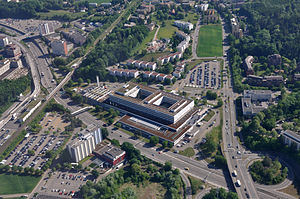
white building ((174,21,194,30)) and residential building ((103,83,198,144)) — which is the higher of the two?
white building ((174,21,194,30))

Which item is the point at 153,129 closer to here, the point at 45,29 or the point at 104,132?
the point at 104,132

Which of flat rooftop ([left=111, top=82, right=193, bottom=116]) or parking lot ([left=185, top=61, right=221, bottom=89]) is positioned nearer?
flat rooftop ([left=111, top=82, right=193, bottom=116])

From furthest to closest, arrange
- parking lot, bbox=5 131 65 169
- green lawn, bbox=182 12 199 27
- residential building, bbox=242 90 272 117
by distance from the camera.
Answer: green lawn, bbox=182 12 199 27 → residential building, bbox=242 90 272 117 → parking lot, bbox=5 131 65 169

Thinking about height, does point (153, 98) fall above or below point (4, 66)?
below

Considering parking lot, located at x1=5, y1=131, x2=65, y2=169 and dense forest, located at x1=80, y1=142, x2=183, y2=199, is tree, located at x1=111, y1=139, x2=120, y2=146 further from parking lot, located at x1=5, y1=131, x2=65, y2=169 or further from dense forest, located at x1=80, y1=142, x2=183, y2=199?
parking lot, located at x1=5, y1=131, x2=65, y2=169

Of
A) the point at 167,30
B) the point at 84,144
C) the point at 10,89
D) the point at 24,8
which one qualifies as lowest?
the point at 84,144

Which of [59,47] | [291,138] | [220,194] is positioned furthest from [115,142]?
[59,47]

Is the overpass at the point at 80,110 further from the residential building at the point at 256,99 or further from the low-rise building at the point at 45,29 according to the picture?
the low-rise building at the point at 45,29

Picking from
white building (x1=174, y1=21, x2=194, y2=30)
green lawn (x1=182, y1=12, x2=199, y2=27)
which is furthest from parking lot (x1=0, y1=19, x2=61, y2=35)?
green lawn (x1=182, y1=12, x2=199, y2=27)
